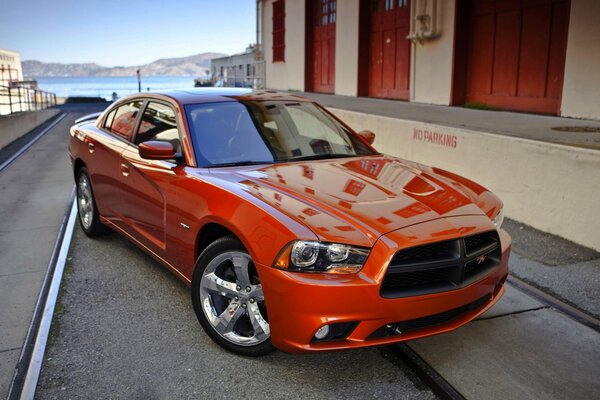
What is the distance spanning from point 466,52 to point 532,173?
6.81 m

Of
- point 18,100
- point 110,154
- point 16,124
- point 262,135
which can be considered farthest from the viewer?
point 18,100

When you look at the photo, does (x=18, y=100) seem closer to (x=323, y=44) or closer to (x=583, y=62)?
(x=323, y=44)

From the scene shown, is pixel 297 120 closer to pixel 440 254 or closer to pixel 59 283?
pixel 440 254

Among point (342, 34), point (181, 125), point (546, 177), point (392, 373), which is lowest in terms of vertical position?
point (392, 373)

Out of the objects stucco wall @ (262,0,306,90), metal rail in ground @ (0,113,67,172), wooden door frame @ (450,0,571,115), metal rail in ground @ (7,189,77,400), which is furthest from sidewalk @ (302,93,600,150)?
stucco wall @ (262,0,306,90)

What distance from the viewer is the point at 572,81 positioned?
9.55m

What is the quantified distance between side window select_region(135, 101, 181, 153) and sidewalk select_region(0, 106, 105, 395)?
1.51 meters

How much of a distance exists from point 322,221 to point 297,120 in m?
1.84

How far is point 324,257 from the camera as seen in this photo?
3205 mm

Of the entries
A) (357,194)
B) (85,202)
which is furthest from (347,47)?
(357,194)

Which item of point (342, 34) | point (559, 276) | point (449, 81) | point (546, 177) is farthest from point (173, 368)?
point (342, 34)

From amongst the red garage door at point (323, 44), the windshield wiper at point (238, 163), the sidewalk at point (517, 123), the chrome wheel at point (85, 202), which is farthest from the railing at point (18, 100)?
the windshield wiper at point (238, 163)

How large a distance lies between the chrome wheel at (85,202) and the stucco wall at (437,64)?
8.71 m

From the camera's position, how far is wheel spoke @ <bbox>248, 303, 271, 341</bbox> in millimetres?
3509
